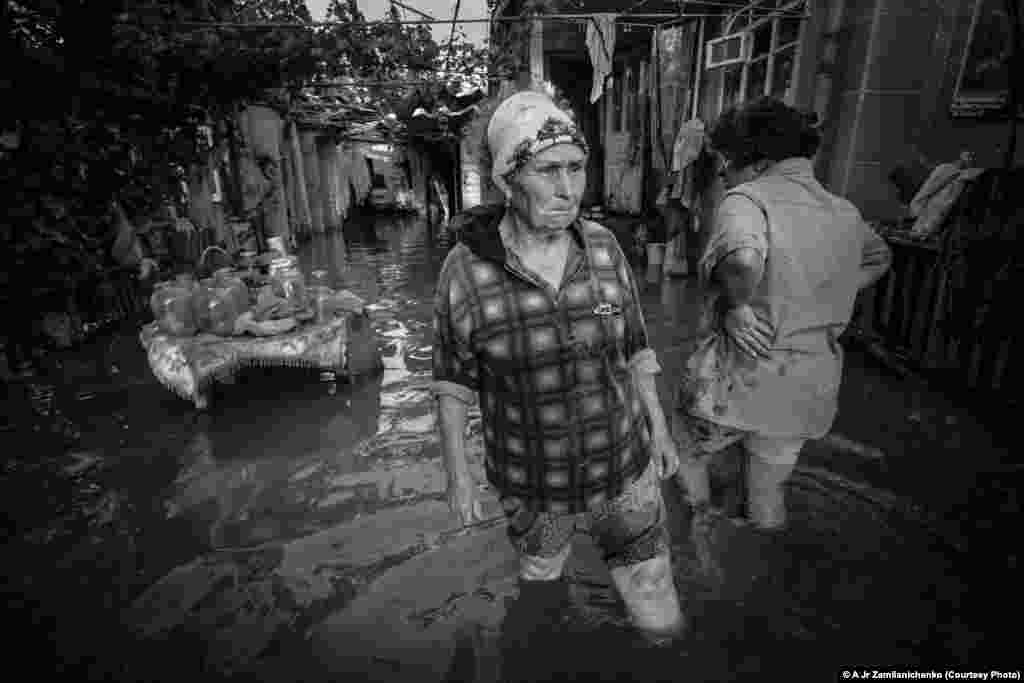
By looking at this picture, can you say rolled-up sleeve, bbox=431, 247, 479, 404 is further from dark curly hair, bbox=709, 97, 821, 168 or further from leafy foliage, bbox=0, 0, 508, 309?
leafy foliage, bbox=0, 0, 508, 309

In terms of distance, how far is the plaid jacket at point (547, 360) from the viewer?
5.17ft

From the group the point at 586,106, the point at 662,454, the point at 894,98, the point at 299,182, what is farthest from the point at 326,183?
the point at 662,454

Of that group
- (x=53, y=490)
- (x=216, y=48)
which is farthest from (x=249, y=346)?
(x=216, y=48)

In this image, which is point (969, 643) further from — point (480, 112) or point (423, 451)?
point (480, 112)

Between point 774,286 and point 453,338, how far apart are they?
1223 millimetres

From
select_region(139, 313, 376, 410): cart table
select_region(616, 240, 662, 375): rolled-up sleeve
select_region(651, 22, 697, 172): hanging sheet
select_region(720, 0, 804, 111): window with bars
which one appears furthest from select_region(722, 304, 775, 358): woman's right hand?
select_region(651, 22, 697, 172): hanging sheet

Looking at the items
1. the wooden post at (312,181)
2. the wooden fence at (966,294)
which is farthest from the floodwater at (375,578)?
the wooden post at (312,181)

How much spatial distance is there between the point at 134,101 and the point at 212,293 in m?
4.28

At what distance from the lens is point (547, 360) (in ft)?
5.19

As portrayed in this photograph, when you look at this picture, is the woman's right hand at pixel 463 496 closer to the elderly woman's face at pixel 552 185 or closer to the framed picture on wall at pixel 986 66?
the elderly woman's face at pixel 552 185

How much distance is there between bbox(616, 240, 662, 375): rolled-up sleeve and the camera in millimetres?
1745

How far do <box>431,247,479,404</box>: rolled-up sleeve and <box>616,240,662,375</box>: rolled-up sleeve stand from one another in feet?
1.73

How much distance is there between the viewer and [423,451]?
384cm

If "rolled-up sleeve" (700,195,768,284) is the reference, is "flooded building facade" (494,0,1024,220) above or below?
above
